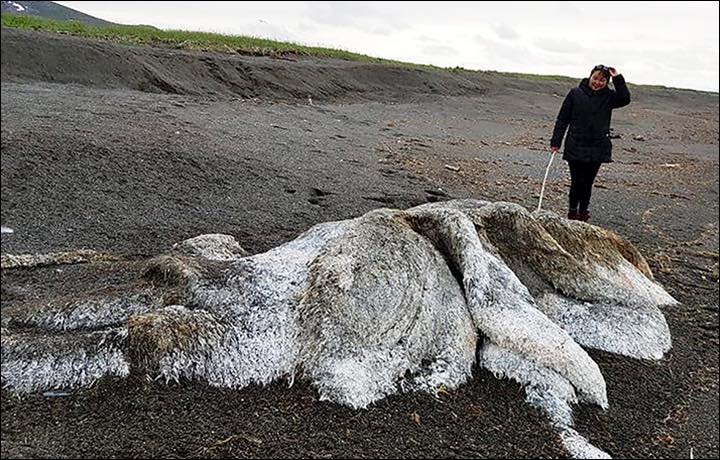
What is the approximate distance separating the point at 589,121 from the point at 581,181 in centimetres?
72

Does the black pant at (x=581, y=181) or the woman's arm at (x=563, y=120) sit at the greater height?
the woman's arm at (x=563, y=120)

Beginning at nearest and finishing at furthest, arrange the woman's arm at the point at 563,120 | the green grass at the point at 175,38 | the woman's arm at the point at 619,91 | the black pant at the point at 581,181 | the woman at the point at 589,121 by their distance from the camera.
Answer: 1. the green grass at the point at 175,38
2. the woman's arm at the point at 619,91
3. the woman at the point at 589,121
4. the woman's arm at the point at 563,120
5. the black pant at the point at 581,181

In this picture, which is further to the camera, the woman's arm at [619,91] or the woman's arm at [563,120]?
the woman's arm at [563,120]

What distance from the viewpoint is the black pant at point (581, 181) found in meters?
7.71

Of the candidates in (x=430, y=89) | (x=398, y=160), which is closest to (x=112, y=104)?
(x=398, y=160)

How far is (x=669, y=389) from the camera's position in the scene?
4859 mm

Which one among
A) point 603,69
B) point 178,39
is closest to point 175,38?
point 178,39

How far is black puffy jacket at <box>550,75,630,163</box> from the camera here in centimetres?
730

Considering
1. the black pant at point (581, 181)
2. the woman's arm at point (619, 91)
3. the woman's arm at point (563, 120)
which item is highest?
the woman's arm at point (619, 91)

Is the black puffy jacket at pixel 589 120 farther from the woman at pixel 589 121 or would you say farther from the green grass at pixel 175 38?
the green grass at pixel 175 38

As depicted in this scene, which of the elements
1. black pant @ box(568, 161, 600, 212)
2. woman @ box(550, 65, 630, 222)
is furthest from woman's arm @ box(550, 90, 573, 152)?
black pant @ box(568, 161, 600, 212)

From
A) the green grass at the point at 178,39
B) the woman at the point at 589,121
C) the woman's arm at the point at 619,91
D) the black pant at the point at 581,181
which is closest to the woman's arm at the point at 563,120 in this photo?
the woman at the point at 589,121

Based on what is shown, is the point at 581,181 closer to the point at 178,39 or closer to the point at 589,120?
the point at 589,120

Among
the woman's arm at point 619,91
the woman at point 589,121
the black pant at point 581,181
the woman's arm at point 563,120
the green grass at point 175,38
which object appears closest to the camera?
the green grass at point 175,38
